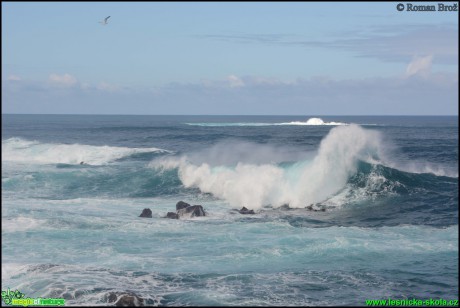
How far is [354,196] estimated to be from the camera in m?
29.7

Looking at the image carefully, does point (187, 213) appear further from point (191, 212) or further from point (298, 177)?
point (298, 177)

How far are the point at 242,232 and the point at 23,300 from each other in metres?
9.85

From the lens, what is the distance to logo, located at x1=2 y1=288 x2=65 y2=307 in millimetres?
12484

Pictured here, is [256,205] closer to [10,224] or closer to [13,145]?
[10,224]

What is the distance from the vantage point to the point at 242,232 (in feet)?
68.9

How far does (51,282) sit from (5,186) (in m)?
20.6

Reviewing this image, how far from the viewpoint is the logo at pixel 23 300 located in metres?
12.5

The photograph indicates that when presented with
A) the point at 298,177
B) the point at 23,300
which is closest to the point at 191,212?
the point at 298,177

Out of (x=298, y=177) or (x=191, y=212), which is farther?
(x=298, y=177)

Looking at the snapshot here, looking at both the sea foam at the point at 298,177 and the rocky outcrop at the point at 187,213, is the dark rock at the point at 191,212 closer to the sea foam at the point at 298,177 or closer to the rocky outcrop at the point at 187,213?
the rocky outcrop at the point at 187,213

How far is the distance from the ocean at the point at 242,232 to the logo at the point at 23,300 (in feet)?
0.95

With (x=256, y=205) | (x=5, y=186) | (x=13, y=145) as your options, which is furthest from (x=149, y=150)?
(x=256, y=205)

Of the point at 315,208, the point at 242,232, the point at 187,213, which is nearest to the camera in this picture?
the point at 242,232

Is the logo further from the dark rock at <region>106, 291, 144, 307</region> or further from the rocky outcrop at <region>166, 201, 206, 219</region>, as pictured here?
the rocky outcrop at <region>166, 201, 206, 219</region>
